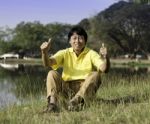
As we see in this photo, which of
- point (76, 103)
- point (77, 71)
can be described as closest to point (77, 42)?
point (77, 71)

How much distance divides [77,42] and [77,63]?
0.99 ft

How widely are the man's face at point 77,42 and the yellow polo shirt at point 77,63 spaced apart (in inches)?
3.7

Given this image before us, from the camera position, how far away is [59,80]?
5.96m

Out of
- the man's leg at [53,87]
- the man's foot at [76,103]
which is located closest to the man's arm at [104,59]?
the man's foot at [76,103]

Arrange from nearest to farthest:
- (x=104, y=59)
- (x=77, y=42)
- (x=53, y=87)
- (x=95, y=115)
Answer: (x=95, y=115), (x=104, y=59), (x=53, y=87), (x=77, y=42)

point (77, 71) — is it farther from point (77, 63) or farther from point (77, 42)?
point (77, 42)

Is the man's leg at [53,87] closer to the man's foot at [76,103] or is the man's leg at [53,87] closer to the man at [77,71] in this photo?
the man at [77,71]

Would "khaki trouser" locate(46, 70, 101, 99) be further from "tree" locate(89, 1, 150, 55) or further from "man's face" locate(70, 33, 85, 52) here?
"tree" locate(89, 1, 150, 55)

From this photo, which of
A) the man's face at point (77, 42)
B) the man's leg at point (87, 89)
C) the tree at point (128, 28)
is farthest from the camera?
the tree at point (128, 28)

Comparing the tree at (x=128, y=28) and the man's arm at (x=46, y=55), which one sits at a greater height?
the tree at (x=128, y=28)

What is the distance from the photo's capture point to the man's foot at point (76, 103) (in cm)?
566

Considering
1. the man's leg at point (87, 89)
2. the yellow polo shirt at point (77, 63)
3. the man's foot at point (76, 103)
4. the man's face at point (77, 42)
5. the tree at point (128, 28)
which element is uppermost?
the tree at point (128, 28)

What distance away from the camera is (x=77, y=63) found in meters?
6.14

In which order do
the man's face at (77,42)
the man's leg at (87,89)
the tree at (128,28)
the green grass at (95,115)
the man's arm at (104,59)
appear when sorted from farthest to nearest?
1. the tree at (128,28)
2. the man's face at (77,42)
3. the man's leg at (87,89)
4. the man's arm at (104,59)
5. the green grass at (95,115)
